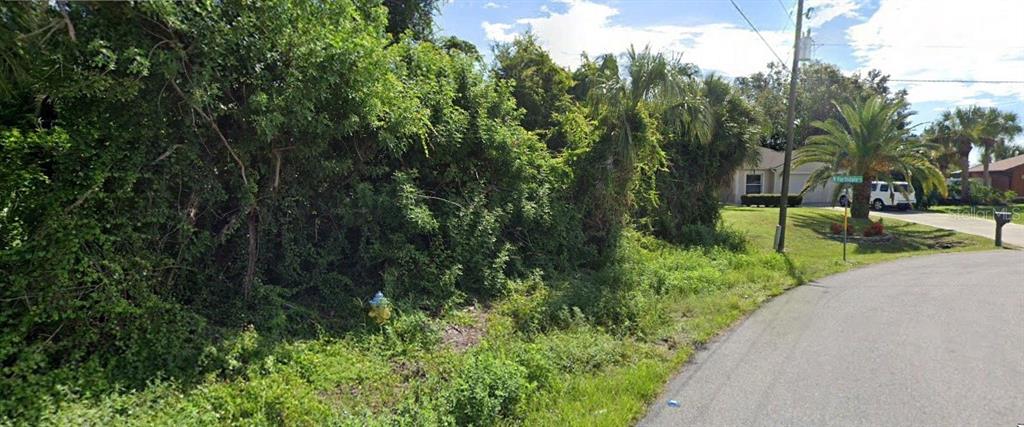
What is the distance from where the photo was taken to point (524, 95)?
13.5 meters

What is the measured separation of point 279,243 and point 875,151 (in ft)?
80.8

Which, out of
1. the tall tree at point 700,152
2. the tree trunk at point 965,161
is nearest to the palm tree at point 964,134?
the tree trunk at point 965,161

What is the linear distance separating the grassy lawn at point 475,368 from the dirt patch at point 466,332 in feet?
0.05

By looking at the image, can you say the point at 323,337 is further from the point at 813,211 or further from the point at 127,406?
the point at 813,211

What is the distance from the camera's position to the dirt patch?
607cm

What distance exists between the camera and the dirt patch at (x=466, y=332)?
6066 millimetres

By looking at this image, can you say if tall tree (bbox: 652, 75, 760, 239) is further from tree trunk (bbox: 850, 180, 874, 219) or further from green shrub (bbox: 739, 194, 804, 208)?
green shrub (bbox: 739, 194, 804, 208)

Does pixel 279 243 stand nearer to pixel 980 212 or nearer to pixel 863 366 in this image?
pixel 863 366

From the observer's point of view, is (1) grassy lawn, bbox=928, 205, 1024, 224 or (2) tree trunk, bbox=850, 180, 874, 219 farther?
(1) grassy lawn, bbox=928, 205, 1024, 224

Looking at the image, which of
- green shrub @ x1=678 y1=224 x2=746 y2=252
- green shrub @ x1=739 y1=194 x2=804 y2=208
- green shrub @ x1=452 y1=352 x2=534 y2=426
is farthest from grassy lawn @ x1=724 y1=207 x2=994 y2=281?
green shrub @ x1=452 y1=352 x2=534 y2=426

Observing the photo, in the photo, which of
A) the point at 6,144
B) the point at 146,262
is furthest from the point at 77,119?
the point at 146,262

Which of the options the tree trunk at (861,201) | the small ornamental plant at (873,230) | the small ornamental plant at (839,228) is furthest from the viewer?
the tree trunk at (861,201)

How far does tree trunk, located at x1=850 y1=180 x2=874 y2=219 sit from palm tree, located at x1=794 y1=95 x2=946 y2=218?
0.16 feet

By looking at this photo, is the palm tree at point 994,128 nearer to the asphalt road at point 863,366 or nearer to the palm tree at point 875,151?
the palm tree at point 875,151
